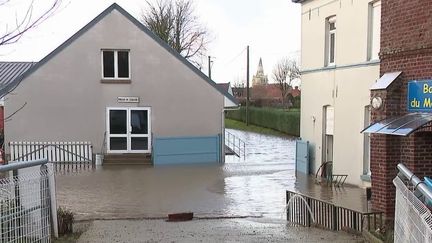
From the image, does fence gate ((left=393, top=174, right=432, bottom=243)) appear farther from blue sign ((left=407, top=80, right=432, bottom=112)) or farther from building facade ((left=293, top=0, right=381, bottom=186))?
building facade ((left=293, top=0, right=381, bottom=186))

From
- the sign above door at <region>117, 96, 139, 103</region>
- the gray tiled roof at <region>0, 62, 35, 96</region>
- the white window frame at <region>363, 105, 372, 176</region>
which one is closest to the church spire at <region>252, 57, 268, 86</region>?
the gray tiled roof at <region>0, 62, 35, 96</region>

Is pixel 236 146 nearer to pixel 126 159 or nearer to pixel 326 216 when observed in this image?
pixel 126 159

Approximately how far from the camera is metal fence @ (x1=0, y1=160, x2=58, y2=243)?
228 inches

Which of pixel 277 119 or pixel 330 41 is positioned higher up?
pixel 330 41

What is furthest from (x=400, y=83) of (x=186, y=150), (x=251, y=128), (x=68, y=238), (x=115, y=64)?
(x=251, y=128)

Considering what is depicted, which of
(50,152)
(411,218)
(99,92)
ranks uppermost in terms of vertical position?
(99,92)

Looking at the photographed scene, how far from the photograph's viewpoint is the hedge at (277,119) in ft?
141

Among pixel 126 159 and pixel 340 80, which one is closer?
pixel 340 80

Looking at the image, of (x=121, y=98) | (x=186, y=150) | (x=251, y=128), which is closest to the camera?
(x=186, y=150)

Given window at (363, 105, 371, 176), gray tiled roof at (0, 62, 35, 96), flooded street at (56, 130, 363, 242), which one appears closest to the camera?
flooded street at (56, 130, 363, 242)

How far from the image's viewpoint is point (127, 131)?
2500cm

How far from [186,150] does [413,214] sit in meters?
19.8

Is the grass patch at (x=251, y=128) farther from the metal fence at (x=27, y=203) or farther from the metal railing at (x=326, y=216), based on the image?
the metal fence at (x=27, y=203)

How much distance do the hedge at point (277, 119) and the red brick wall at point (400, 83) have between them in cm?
3181
